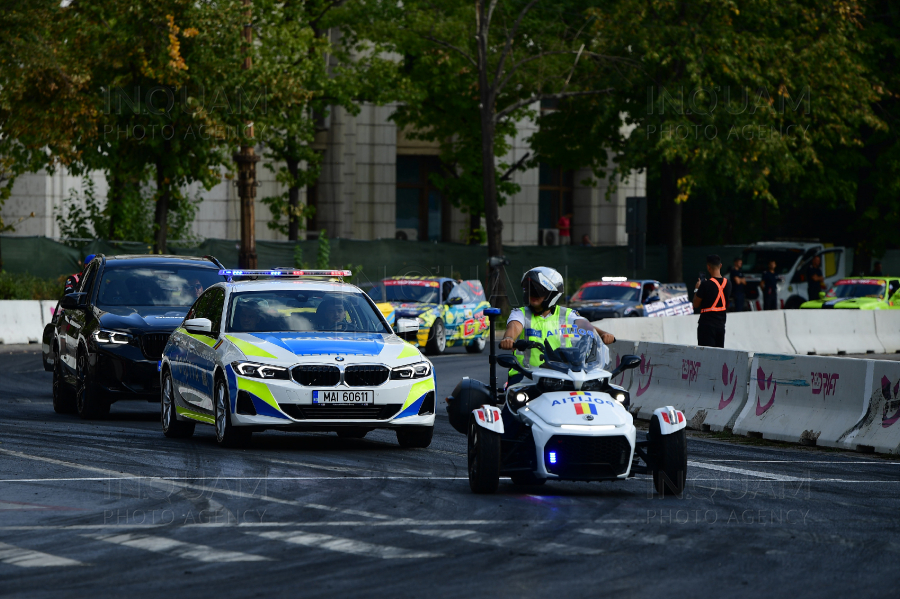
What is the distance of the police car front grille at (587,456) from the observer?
952 cm

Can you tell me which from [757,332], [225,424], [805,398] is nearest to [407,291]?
[757,332]

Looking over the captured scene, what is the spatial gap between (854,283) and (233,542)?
31.4 metres

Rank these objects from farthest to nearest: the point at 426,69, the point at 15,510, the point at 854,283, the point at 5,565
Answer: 1. the point at 426,69
2. the point at 854,283
3. the point at 15,510
4. the point at 5,565

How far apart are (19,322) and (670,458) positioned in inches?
918

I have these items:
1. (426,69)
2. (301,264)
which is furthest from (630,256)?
(426,69)

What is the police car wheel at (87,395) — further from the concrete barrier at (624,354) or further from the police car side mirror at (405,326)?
the concrete barrier at (624,354)

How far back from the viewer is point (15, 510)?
9156 mm

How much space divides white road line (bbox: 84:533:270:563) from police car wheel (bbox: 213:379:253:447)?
422cm

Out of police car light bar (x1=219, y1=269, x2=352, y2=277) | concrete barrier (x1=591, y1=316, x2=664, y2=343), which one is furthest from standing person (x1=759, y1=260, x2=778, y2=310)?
police car light bar (x1=219, y1=269, x2=352, y2=277)

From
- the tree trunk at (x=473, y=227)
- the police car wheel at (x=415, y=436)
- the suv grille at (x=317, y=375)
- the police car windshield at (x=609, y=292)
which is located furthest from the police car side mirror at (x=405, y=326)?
the tree trunk at (x=473, y=227)

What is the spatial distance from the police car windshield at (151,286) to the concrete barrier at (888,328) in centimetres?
1927

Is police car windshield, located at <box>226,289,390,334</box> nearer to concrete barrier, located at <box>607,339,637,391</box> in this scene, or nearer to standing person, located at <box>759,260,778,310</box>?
concrete barrier, located at <box>607,339,637,391</box>

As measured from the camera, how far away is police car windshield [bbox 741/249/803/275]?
147 ft

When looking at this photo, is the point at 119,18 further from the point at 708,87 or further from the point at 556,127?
the point at 556,127
